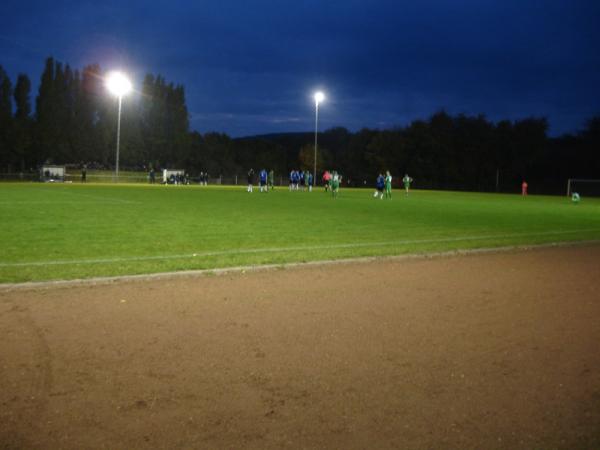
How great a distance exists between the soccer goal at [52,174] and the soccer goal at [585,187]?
180 ft

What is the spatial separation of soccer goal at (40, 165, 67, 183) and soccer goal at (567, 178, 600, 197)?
54.9 m

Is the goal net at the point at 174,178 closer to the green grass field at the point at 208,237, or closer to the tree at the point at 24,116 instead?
the tree at the point at 24,116

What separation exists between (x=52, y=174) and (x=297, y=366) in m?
63.6

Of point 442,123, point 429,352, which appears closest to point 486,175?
point 442,123

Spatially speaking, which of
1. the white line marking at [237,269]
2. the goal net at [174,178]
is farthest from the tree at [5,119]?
the white line marking at [237,269]

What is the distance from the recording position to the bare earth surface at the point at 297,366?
3.89 m

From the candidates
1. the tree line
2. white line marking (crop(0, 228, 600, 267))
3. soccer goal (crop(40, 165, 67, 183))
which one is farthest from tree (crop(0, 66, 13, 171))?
white line marking (crop(0, 228, 600, 267))

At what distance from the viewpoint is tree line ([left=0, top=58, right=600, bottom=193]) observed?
72.9m

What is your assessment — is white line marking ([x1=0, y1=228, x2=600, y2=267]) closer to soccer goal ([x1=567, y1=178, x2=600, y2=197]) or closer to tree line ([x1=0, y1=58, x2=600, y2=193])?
soccer goal ([x1=567, y1=178, x2=600, y2=197])

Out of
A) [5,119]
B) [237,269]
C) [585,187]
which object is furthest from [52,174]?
[237,269]

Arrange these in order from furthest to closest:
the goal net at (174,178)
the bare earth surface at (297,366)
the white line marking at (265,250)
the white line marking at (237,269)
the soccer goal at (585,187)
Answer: the goal net at (174,178) → the soccer goal at (585,187) → the white line marking at (265,250) → the white line marking at (237,269) → the bare earth surface at (297,366)

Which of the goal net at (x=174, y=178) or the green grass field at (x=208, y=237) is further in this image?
the goal net at (x=174, y=178)

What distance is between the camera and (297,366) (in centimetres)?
513

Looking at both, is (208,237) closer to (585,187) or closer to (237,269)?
(237,269)
